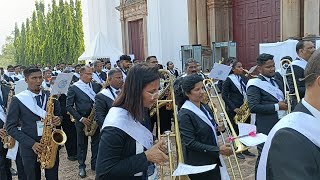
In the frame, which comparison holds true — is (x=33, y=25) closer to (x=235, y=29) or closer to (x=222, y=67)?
(x=235, y=29)

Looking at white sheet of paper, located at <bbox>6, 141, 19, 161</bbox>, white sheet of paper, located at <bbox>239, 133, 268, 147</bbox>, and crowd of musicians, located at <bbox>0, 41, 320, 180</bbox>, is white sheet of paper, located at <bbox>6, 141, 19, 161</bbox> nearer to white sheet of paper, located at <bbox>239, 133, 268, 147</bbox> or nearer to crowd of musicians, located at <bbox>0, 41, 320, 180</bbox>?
crowd of musicians, located at <bbox>0, 41, 320, 180</bbox>

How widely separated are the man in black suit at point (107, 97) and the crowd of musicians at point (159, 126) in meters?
0.01

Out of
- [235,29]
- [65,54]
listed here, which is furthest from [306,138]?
[65,54]

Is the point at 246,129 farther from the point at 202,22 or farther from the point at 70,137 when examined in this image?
the point at 202,22

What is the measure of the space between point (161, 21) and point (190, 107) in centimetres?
1604

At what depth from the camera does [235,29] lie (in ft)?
55.2

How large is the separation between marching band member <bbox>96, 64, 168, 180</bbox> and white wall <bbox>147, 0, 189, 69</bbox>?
16.3m

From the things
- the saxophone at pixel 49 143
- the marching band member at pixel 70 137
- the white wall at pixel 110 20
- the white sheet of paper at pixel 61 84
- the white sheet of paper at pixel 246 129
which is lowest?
the marching band member at pixel 70 137

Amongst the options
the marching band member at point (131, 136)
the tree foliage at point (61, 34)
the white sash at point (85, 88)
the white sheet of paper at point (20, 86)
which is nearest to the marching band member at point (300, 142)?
the marching band member at point (131, 136)

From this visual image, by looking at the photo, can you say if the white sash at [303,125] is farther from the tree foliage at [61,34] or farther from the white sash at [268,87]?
the tree foliage at [61,34]

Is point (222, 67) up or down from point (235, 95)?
up

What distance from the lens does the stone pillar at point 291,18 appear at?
41.3 feet

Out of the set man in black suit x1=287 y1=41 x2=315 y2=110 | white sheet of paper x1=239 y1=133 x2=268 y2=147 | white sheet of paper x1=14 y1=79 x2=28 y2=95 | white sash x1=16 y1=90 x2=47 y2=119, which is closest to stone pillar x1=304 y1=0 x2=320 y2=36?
man in black suit x1=287 y1=41 x2=315 y2=110

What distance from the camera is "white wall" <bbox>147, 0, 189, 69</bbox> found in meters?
18.9
